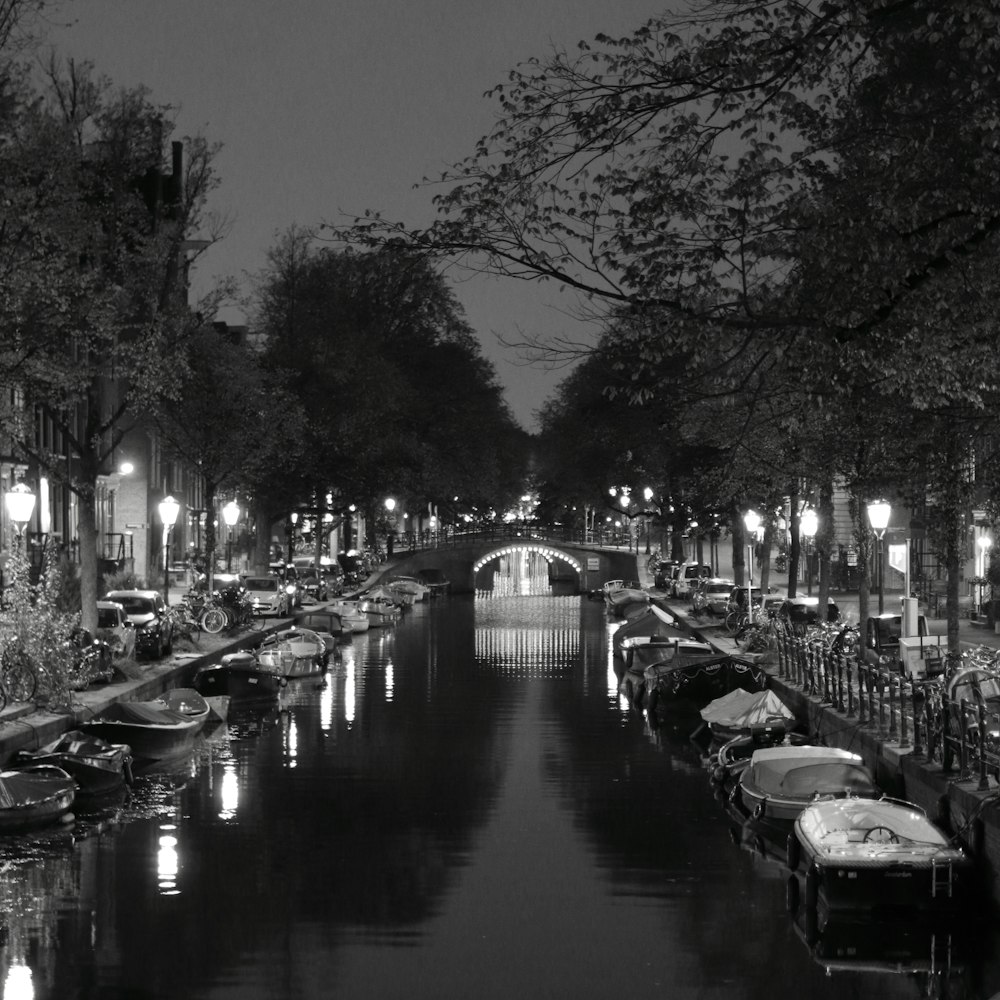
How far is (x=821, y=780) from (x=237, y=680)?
2257cm

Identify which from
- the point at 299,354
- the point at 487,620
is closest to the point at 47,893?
the point at 299,354

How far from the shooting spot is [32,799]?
25.3 meters

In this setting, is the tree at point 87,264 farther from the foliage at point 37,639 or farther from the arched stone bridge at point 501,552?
the arched stone bridge at point 501,552

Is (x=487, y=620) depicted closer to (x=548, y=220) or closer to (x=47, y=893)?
(x=47, y=893)

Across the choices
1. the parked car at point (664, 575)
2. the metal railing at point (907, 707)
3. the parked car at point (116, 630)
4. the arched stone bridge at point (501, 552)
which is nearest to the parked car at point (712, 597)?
the parked car at point (664, 575)

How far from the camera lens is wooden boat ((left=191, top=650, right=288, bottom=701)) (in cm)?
4400

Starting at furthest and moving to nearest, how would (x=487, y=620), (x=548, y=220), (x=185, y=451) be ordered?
(x=487, y=620) < (x=185, y=451) < (x=548, y=220)

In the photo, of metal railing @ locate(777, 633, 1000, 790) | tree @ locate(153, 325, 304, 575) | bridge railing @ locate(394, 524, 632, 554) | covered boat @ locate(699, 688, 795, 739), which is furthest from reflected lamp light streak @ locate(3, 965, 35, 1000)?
bridge railing @ locate(394, 524, 632, 554)

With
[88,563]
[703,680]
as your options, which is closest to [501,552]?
[703,680]

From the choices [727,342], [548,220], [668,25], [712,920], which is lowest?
[712,920]

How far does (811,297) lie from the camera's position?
16.4 metres

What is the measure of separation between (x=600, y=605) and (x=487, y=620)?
16.4 metres

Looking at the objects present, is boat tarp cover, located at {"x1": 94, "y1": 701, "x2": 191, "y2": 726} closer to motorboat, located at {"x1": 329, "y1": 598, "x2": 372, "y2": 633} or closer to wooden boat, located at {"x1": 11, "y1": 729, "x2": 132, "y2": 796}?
wooden boat, located at {"x1": 11, "y1": 729, "x2": 132, "y2": 796}

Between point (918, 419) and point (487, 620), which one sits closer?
point (918, 419)
